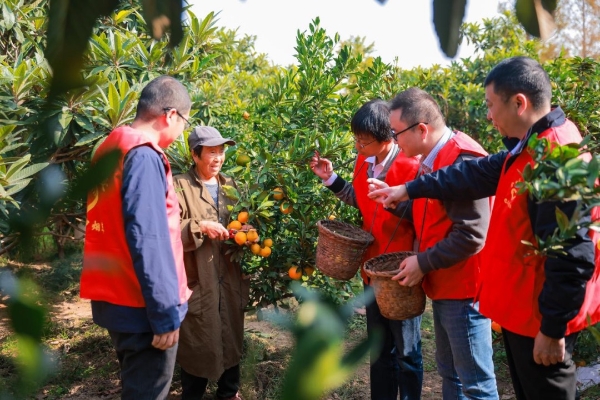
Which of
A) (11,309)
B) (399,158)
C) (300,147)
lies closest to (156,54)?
(300,147)

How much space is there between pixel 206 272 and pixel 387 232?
1045 mm

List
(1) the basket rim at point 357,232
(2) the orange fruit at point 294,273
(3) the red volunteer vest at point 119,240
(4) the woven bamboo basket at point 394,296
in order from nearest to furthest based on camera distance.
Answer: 1. (3) the red volunteer vest at point 119,240
2. (4) the woven bamboo basket at point 394,296
3. (1) the basket rim at point 357,232
4. (2) the orange fruit at point 294,273

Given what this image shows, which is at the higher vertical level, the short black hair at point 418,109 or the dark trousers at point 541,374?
the short black hair at point 418,109

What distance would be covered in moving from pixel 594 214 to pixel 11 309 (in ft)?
6.22

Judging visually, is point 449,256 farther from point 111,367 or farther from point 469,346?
point 111,367

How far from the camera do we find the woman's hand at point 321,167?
3.35m

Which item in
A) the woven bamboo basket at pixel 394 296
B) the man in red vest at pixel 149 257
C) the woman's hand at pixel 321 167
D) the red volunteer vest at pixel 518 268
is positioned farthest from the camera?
the woman's hand at pixel 321 167

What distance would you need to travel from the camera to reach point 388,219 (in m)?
A: 3.04

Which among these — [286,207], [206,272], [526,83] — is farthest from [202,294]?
[526,83]

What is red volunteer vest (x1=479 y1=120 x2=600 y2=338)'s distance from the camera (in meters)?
2.03

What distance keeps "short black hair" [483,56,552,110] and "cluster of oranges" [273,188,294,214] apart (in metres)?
1.56

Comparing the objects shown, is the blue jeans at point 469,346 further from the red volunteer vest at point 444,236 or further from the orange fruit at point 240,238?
the orange fruit at point 240,238

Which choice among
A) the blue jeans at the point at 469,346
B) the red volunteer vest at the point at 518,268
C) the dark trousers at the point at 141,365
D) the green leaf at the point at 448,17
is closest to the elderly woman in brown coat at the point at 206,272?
the dark trousers at the point at 141,365

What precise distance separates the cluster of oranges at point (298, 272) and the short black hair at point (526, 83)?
1.71m
